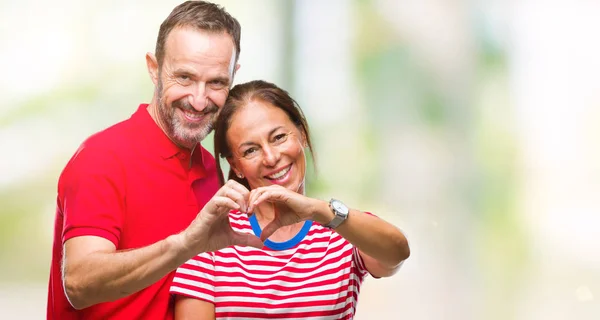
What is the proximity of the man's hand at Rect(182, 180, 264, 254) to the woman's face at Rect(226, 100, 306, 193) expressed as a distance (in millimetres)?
159

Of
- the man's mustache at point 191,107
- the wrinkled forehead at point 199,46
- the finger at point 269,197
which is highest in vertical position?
the wrinkled forehead at point 199,46

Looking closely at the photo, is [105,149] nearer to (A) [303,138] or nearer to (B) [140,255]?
(B) [140,255]

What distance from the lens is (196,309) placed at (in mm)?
1666

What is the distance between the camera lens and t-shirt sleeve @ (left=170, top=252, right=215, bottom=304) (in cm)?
167

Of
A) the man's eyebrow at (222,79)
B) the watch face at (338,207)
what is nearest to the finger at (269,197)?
the watch face at (338,207)

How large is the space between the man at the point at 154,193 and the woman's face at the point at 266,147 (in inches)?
4.6

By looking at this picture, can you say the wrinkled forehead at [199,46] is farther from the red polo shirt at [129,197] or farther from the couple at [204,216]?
the red polo shirt at [129,197]

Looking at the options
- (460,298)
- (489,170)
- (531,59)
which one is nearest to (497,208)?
(489,170)

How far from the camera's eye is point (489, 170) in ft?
11.5

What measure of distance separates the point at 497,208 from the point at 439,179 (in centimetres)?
26

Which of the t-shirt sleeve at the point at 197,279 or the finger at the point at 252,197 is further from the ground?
the finger at the point at 252,197

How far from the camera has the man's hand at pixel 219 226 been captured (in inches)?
61.3

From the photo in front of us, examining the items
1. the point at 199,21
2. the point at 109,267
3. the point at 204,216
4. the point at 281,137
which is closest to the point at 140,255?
the point at 109,267

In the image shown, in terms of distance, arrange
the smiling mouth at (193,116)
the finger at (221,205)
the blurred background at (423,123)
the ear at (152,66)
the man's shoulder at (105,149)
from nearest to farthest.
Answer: the finger at (221,205)
the man's shoulder at (105,149)
the smiling mouth at (193,116)
the ear at (152,66)
the blurred background at (423,123)
